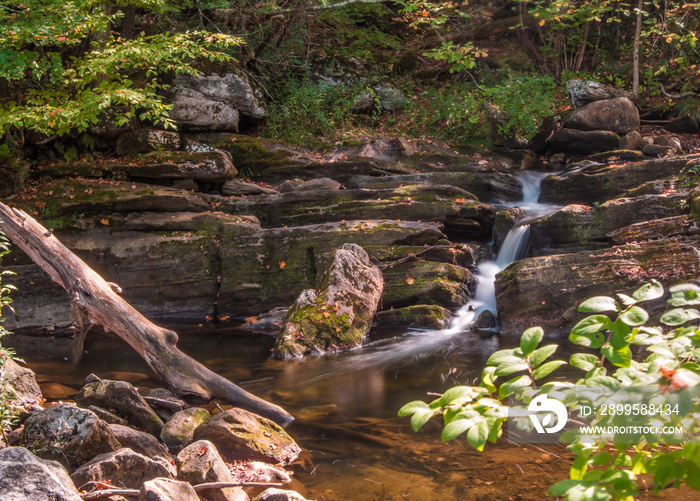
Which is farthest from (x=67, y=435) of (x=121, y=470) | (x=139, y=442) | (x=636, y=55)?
(x=636, y=55)

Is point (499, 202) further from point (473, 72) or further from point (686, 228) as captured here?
point (473, 72)

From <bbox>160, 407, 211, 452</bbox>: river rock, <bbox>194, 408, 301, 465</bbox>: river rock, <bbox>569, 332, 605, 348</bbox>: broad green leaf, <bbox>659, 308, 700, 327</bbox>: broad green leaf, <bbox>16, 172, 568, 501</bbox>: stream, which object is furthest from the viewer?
<bbox>160, 407, 211, 452</bbox>: river rock

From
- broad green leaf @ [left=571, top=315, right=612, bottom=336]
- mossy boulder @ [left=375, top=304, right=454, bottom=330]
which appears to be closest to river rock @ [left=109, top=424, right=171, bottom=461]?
broad green leaf @ [left=571, top=315, right=612, bottom=336]

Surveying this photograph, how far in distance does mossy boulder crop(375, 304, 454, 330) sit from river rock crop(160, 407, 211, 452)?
4911 millimetres

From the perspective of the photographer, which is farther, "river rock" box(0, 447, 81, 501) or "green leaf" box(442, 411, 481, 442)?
"river rock" box(0, 447, 81, 501)

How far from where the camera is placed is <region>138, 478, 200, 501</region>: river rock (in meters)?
3.12

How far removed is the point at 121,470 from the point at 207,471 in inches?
24.9

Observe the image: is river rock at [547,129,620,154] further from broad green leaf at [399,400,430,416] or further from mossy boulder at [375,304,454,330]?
broad green leaf at [399,400,430,416]

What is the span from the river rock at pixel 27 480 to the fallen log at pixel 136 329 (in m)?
2.93

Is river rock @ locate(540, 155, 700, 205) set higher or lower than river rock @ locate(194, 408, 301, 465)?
higher

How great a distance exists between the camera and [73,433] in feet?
13.4

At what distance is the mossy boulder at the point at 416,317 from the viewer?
30.4 ft

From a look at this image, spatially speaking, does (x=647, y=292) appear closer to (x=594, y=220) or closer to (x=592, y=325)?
(x=592, y=325)

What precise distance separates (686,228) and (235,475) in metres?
8.30
